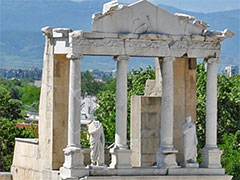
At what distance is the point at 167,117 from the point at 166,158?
4.67ft

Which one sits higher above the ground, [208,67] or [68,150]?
[208,67]

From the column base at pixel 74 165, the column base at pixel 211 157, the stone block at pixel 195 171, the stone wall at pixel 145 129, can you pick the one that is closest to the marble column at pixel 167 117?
the stone block at pixel 195 171

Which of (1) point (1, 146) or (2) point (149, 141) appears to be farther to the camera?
(1) point (1, 146)

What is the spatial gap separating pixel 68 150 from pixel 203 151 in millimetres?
5233

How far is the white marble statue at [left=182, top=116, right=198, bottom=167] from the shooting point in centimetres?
4328

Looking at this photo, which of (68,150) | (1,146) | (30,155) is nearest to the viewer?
(68,150)

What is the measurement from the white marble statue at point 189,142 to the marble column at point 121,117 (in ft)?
7.86

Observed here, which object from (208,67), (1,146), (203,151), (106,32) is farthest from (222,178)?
(1,146)

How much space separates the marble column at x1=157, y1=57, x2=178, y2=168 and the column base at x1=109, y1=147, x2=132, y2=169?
4.21ft

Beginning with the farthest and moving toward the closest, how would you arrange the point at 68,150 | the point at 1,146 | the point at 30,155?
the point at 1,146 < the point at 30,155 < the point at 68,150

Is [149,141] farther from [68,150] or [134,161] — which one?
[68,150]

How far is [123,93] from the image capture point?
4191 centimetres

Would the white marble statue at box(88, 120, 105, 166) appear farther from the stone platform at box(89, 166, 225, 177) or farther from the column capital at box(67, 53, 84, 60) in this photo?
the column capital at box(67, 53, 84, 60)

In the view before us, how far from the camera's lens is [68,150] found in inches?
1629
